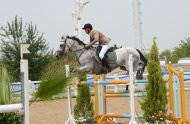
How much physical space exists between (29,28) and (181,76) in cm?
2058

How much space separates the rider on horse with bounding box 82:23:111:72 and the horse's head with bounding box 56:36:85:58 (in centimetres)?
18

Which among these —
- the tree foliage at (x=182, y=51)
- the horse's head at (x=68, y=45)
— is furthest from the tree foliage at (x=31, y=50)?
the tree foliage at (x=182, y=51)

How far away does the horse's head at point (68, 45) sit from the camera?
26.6ft

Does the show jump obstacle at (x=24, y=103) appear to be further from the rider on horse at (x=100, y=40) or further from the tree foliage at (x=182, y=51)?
the tree foliage at (x=182, y=51)

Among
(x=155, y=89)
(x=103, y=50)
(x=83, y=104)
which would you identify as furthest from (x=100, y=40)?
(x=155, y=89)

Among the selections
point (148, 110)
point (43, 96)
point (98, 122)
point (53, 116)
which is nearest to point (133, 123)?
point (148, 110)

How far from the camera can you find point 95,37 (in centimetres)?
808

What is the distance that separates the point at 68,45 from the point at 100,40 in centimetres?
66

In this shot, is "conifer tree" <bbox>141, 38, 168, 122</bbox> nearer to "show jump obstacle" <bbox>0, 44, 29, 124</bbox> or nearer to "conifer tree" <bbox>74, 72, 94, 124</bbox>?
"conifer tree" <bbox>74, 72, 94, 124</bbox>

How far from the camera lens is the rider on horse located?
26.5 feet

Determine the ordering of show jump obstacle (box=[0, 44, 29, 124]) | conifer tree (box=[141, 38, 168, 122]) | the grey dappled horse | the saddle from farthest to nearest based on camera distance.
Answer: the saddle < the grey dappled horse < conifer tree (box=[141, 38, 168, 122]) < show jump obstacle (box=[0, 44, 29, 124])

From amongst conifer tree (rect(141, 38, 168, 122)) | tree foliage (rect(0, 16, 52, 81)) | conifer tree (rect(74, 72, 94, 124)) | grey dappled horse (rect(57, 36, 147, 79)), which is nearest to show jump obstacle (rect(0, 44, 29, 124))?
conifer tree (rect(141, 38, 168, 122))

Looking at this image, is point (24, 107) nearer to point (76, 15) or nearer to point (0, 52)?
point (76, 15)

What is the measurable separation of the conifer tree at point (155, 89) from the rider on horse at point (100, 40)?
1453 millimetres
